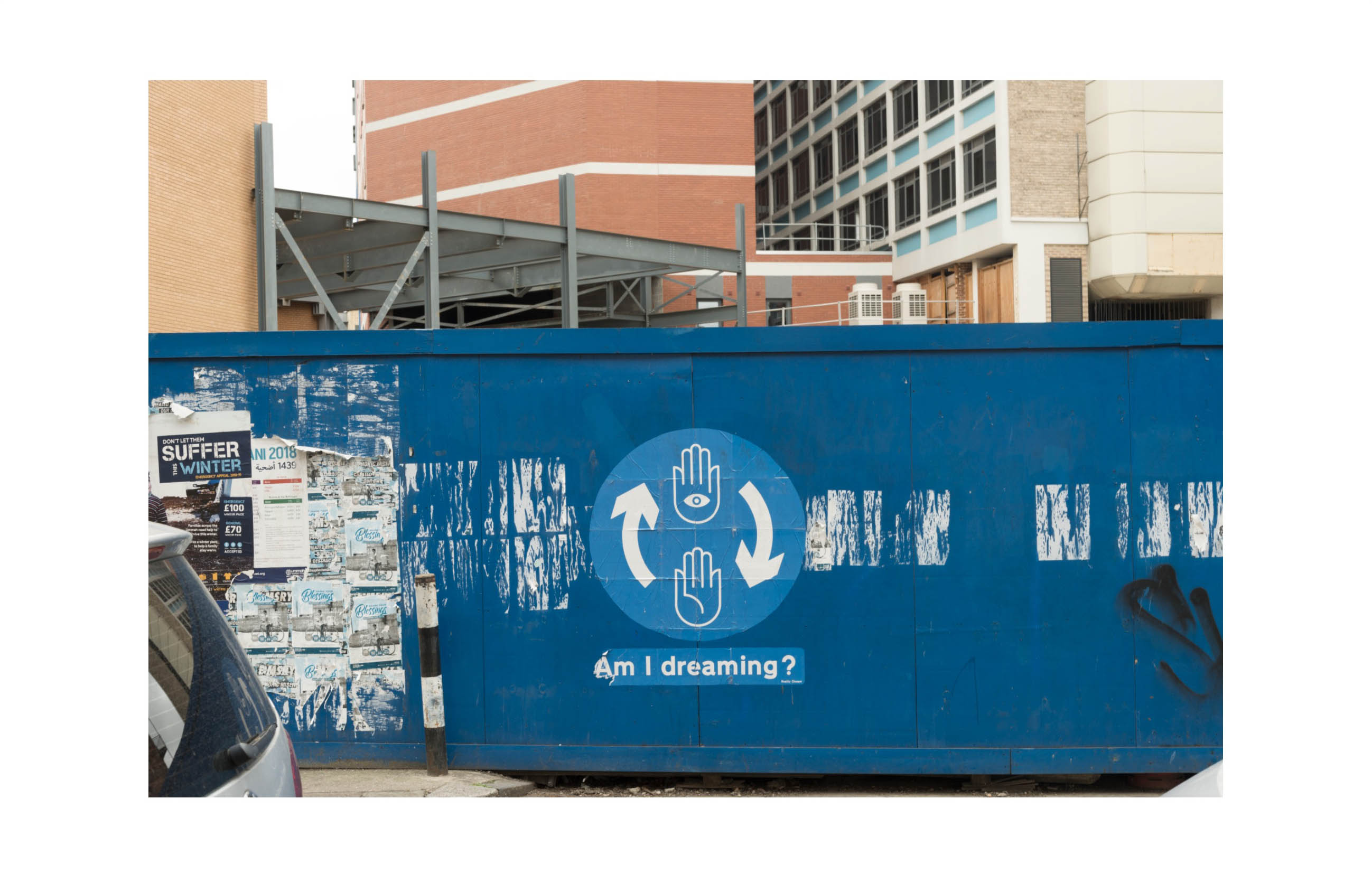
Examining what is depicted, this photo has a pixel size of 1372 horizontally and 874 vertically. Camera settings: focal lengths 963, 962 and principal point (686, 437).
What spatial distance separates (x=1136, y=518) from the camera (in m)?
5.41

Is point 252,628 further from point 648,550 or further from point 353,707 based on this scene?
point 648,550

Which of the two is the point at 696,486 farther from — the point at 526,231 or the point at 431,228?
the point at 526,231

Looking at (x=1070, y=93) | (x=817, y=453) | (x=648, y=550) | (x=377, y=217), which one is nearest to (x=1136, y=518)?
(x=817, y=453)

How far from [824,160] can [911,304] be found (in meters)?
15.5

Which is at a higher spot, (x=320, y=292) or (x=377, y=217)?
(x=377, y=217)

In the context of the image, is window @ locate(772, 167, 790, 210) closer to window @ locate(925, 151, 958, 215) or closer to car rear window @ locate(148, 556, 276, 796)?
window @ locate(925, 151, 958, 215)

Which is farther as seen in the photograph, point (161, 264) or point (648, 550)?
point (161, 264)

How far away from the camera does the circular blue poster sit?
17.8ft

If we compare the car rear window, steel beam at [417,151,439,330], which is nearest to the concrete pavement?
the car rear window

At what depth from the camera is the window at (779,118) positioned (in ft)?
163

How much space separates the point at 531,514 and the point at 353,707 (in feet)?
4.94

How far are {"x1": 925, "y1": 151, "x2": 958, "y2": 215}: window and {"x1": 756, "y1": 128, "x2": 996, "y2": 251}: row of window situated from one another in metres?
0.02

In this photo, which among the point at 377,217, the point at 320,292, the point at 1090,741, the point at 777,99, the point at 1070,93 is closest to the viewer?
the point at 1090,741

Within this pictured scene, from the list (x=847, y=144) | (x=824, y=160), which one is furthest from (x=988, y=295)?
(x=824, y=160)
